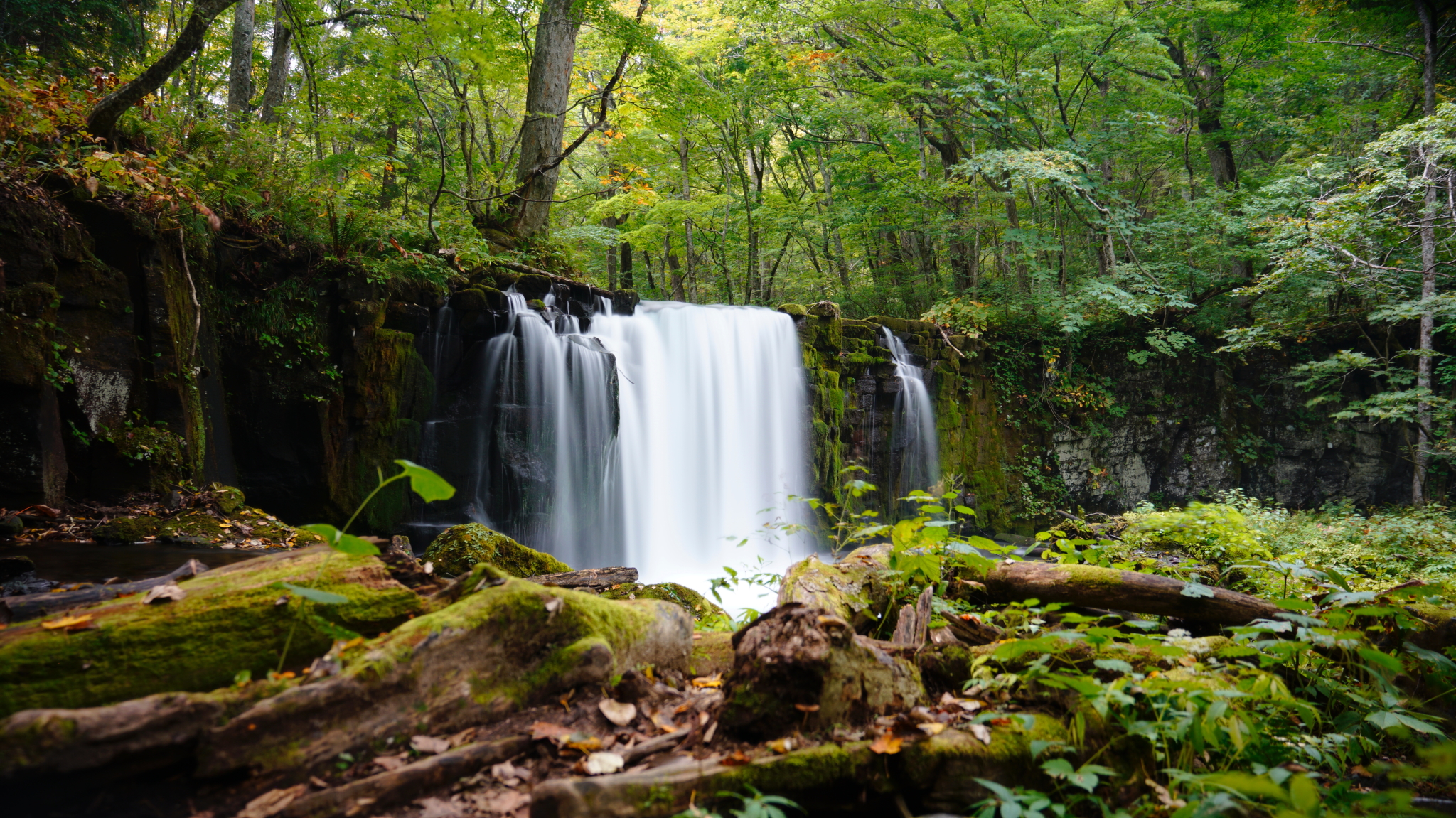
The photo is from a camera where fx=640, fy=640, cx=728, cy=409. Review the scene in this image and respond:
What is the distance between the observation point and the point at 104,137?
5316mm

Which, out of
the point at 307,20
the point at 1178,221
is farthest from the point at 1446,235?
the point at 307,20

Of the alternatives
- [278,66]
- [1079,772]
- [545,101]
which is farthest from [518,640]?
[278,66]

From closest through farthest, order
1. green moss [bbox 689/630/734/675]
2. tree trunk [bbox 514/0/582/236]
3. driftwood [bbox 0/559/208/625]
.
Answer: driftwood [bbox 0/559/208/625], green moss [bbox 689/630/734/675], tree trunk [bbox 514/0/582/236]

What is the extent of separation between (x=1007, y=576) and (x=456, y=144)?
17718mm

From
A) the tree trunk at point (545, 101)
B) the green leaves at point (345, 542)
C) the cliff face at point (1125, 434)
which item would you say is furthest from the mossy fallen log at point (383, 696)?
the cliff face at point (1125, 434)

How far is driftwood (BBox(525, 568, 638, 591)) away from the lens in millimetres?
4160

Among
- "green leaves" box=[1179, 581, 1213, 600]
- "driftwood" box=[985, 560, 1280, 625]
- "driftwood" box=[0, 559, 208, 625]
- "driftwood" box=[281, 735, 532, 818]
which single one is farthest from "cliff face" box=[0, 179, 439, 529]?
"green leaves" box=[1179, 581, 1213, 600]

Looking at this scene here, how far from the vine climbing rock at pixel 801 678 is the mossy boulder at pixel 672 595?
220 centimetres

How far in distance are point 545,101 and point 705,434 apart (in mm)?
6129

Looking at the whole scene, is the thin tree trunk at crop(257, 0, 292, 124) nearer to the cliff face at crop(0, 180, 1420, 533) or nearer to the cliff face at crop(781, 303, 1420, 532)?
the cliff face at crop(0, 180, 1420, 533)

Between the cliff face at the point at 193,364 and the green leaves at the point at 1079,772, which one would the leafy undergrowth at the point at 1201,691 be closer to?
the green leaves at the point at 1079,772

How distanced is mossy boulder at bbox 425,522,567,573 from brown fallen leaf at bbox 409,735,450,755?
2916 millimetres

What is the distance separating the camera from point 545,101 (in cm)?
1050

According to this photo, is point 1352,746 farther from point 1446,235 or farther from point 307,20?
point 307,20
